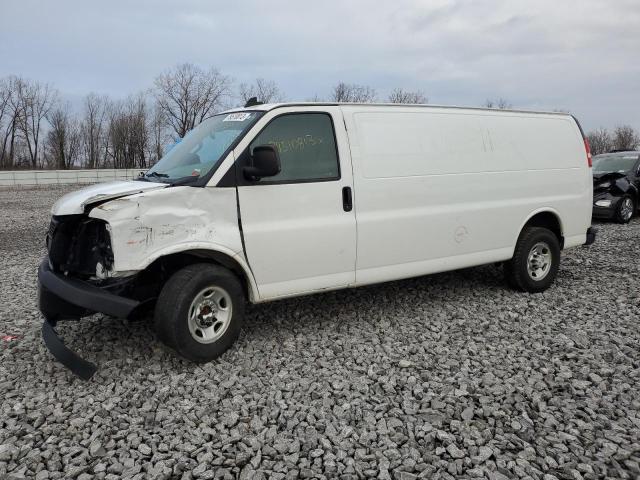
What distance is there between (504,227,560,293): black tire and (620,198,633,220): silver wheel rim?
320 inches

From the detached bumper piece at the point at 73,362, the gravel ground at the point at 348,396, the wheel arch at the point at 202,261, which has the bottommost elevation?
the gravel ground at the point at 348,396

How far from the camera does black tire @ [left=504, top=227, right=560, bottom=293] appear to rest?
20.1 ft

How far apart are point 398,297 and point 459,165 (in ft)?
5.71

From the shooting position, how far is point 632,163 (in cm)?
1397

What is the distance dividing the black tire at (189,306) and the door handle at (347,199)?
1236 millimetres

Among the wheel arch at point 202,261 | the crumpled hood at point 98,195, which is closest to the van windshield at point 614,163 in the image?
the wheel arch at point 202,261

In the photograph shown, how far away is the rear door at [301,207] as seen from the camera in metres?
4.38

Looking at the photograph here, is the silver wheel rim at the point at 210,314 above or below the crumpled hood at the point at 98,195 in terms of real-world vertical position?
below

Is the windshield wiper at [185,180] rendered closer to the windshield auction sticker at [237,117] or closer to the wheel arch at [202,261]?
the wheel arch at [202,261]

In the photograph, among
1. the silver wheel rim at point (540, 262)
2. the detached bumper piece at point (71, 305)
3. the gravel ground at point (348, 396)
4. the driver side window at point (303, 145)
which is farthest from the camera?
the silver wheel rim at point (540, 262)

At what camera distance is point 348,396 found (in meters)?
3.75

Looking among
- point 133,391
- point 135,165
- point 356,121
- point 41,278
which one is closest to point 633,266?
point 356,121

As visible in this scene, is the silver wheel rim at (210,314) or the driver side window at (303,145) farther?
the driver side window at (303,145)

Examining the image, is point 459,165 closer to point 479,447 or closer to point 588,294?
point 588,294
